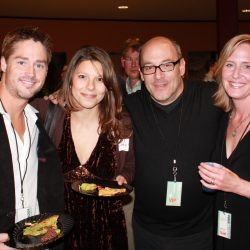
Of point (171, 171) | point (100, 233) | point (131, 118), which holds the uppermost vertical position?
point (131, 118)

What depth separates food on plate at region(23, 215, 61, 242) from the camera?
212cm

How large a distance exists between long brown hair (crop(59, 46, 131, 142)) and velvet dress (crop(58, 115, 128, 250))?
177mm

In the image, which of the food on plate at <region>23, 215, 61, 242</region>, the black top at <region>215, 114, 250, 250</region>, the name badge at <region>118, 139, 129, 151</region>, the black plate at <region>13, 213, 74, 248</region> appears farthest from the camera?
the name badge at <region>118, 139, 129, 151</region>

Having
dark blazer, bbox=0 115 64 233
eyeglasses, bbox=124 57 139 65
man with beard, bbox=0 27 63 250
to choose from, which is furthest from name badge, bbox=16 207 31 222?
eyeglasses, bbox=124 57 139 65

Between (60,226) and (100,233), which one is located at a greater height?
(60,226)

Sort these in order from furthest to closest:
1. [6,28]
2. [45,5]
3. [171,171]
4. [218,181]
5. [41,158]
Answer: [6,28], [45,5], [171,171], [41,158], [218,181]

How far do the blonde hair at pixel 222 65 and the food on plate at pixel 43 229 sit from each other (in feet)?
5.10

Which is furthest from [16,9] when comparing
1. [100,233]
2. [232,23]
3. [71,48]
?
[100,233]

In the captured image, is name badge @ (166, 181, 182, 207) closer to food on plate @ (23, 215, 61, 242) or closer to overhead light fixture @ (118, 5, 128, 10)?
food on plate @ (23, 215, 61, 242)

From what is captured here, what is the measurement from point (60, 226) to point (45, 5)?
8.79 metres

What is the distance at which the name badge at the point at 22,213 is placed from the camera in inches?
84.7

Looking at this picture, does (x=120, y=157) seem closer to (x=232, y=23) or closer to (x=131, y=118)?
(x=131, y=118)

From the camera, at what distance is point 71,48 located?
1217 cm

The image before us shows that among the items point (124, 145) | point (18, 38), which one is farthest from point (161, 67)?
point (18, 38)
